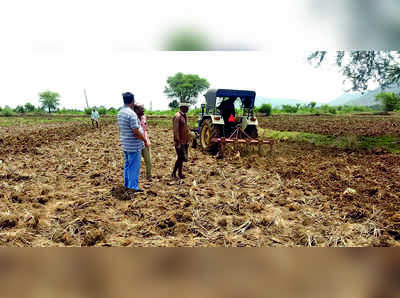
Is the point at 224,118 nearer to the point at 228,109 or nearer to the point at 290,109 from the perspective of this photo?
the point at 228,109

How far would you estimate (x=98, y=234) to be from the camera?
102 inches

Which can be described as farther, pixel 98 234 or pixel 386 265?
pixel 98 234

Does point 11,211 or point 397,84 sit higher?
point 397,84

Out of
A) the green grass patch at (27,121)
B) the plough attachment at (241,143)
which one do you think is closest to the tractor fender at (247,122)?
the plough attachment at (241,143)

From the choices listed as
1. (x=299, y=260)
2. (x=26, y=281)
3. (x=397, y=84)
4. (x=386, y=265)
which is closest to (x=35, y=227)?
(x=26, y=281)

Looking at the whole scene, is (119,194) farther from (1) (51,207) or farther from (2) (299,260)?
(2) (299,260)

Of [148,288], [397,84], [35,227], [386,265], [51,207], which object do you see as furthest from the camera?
[397,84]

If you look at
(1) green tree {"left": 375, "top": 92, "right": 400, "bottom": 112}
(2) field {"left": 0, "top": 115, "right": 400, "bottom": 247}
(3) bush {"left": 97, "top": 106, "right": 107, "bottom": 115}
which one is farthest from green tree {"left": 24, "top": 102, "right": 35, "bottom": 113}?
(1) green tree {"left": 375, "top": 92, "right": 400, "bottom": 112}

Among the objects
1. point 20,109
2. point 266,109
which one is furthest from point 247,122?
point 20,109

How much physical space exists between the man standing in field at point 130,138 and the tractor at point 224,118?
3.06 meters

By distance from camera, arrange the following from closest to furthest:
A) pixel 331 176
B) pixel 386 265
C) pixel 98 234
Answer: pixel 386 265 → pixel 98 234 → pixel 331 176

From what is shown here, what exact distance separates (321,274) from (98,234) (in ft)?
6.55

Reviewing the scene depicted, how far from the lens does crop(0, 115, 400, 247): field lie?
264 cm

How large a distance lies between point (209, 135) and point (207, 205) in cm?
368
